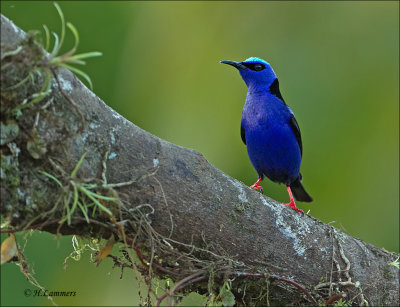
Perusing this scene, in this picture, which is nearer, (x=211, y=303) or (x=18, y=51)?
(x=18, y=51)

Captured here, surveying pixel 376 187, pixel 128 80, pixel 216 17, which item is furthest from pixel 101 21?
pixel 376 187

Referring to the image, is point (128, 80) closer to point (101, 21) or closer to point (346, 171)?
point (101, 21)

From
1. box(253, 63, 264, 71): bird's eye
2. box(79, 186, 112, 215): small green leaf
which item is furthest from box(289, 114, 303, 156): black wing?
box(79, 186, 112, 215): small green leaf

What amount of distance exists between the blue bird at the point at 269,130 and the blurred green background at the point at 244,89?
455 millimetres

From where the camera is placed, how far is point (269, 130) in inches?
181

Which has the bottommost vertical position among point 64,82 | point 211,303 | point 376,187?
point 211,303

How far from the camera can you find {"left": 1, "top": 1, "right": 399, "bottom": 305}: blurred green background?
16.9ft

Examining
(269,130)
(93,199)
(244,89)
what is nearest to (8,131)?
(93,199)

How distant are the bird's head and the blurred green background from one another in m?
0.53

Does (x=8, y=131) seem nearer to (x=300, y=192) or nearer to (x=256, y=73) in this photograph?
(x=256, y=73)

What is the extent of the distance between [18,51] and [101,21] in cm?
359

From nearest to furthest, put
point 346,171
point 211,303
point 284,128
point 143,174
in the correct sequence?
point 143,174, point 211,303, point 284,128, point 346,171

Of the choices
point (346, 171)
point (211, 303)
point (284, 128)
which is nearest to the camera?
point (211, 303)

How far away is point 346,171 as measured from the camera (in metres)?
5.13
